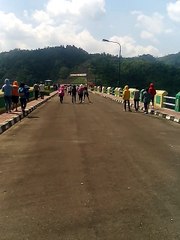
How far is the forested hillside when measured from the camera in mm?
109019

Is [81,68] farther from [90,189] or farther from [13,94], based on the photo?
[90,189]

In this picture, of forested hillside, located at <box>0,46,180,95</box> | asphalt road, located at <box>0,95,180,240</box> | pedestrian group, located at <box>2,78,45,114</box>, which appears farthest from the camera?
forested hillside, located at <box>0,46,180,95</box>

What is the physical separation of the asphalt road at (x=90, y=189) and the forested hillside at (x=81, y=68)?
65.9 m

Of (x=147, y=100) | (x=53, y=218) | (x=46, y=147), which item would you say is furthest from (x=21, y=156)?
(x=147, y=100)

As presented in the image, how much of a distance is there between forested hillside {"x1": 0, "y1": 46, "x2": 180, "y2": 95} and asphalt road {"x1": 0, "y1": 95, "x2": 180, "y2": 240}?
65.9m

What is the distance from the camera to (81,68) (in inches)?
6137

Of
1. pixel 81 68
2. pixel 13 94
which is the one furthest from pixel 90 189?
pixel 81 68

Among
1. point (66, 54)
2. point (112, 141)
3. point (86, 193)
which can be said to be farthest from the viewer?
point (66, 54)

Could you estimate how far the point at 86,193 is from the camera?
6637mm

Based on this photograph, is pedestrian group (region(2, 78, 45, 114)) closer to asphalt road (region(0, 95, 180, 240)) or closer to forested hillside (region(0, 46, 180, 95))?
asphalt road (region(0, 95, 180, 240))

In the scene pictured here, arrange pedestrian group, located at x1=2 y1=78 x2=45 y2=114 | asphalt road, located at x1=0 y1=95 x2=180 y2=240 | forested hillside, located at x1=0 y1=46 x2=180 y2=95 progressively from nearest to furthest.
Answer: asphalt road, located at x1=0 y1=95 x2=180 y2=240 < pedestrian group, located at x1=2 y1=78 x2=45 y2=114 < forested hillside, located at x1=0 y1=46 x2=180 y2=95

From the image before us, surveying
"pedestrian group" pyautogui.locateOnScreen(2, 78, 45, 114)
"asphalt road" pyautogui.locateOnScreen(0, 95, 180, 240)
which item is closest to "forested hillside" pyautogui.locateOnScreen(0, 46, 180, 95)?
"pedestrian group" pyautogui.locateOnScreen(2, 78, 45, 114)

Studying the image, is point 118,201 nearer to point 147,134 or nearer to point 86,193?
point 86,193

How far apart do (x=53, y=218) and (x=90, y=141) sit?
6871mm
